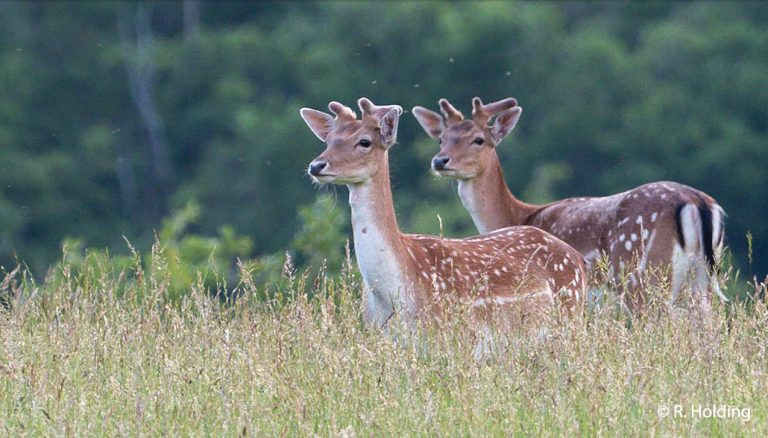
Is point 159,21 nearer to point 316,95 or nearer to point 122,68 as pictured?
point 122,68

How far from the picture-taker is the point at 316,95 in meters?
31.5

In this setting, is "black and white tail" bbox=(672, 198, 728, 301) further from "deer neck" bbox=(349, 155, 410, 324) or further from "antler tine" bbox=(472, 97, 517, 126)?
"deer neck" bbox=(349, 155, 410, 324)

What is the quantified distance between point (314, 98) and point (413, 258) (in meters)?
24.7

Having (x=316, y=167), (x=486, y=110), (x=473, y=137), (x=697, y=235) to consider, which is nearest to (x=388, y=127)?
(x=316, y=167)

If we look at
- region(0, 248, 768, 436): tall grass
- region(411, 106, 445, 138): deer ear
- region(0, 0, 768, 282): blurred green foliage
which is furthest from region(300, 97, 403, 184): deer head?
region(0, 0, 768, 282): blurred green foliage

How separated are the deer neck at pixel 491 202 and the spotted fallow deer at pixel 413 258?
255 centimetres

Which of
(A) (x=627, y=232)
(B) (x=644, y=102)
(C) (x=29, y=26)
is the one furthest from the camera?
(C) (x=29, y=26)

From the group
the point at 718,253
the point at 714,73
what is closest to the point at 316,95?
the point at 714,73

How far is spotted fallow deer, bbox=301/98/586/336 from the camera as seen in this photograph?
6.89 metres

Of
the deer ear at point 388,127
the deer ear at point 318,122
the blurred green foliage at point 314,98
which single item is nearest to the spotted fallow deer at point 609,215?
the deer ear at point 388,127

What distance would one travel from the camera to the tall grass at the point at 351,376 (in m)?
5.23

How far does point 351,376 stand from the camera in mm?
5715

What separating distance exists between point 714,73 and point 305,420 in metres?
27.2

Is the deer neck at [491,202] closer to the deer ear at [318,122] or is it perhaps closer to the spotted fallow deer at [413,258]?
the deer ear at [318,122]
